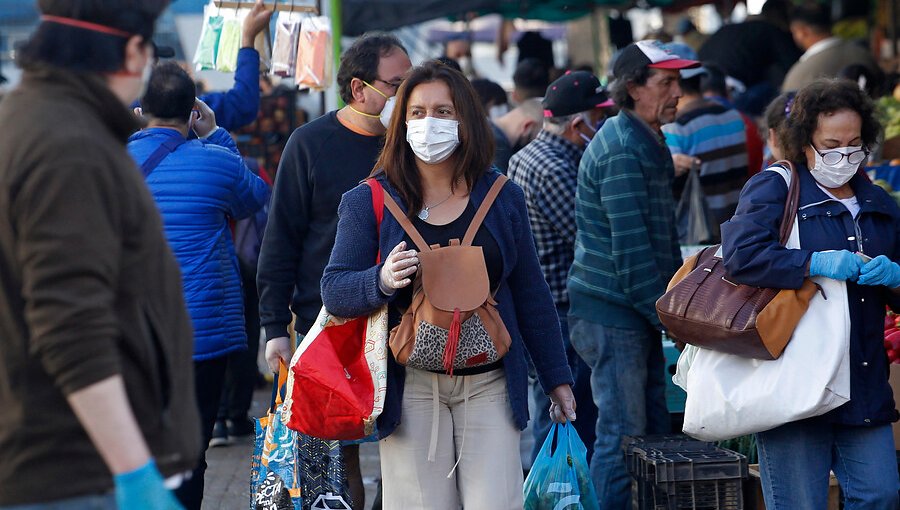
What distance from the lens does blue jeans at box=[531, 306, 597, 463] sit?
6.18 metres

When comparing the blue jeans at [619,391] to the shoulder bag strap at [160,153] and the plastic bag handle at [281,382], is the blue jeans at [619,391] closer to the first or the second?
the plastic bag handle at [281,382]

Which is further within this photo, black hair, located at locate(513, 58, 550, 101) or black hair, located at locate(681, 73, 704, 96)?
black hair, located at locate(513, 58, 550, 101)

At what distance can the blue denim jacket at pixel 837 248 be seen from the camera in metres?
3.98

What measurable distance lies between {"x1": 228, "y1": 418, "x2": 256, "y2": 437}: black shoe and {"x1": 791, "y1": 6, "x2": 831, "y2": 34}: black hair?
5.41 metres

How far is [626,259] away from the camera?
522 centimetres

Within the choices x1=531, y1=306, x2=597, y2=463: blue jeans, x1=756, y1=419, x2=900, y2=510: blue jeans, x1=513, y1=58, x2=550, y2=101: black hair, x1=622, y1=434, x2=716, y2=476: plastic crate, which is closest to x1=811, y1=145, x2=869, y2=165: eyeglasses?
x1=756, y1=419, x2=900, y2=510: blue jeans

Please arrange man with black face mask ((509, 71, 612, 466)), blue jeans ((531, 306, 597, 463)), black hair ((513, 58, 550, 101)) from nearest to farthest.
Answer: man with black face mask ((509, 71, 612, 466)) < blue jeans ((531, 306, 597, 463)) < black hair ((513, 58, 550, 101))

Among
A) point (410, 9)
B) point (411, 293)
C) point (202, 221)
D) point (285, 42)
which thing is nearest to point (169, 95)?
point (202, 221)

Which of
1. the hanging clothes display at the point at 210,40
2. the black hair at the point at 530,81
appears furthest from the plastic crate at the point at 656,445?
the black hair at the point at 530,81

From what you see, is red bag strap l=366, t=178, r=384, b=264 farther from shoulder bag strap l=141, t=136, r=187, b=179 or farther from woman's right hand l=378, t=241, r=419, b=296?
shoulder bag strap l=141, t=136, r=187, b=179

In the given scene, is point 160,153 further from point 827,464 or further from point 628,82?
point 827,464

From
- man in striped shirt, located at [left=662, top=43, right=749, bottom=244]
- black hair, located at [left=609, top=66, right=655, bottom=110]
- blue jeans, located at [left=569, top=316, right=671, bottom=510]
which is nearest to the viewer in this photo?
blue jeans, located at [left=569, top=316, right=671, bottom=510]

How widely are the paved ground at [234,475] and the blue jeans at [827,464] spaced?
103 inches

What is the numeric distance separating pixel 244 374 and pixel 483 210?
428 centimetres
